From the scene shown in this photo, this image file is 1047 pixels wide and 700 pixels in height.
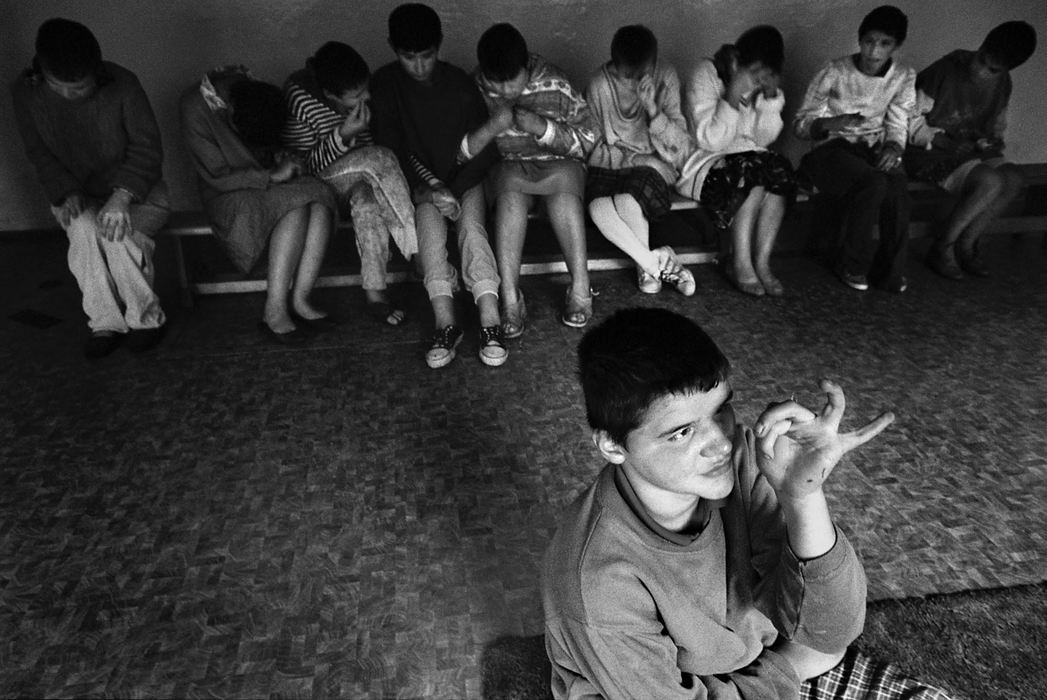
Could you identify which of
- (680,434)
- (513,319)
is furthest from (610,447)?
(513,319)

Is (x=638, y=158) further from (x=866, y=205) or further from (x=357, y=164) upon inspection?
(x=357, y=164)

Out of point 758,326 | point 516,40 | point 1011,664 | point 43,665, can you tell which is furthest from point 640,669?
point 516,40

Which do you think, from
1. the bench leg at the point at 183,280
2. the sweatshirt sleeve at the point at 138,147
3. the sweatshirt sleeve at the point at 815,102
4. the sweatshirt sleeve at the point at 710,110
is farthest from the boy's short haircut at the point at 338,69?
the sweatshirt sleeve at the point at 815,102

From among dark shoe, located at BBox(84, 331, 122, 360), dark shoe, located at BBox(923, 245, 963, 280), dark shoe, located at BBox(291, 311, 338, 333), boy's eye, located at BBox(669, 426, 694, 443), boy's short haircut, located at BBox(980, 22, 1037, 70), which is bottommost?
dark shoe, located at BBox(84, 331, 122, 360)

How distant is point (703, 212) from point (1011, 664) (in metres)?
2.52

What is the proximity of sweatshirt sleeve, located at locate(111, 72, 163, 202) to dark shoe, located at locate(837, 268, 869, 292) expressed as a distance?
2877 mm

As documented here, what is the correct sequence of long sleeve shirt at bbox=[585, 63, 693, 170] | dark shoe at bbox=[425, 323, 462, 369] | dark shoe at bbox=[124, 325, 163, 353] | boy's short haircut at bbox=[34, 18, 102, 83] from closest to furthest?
boy's short haircut at bbox=[34, 18, 102, 83] → dark shoe at bbox=[425, 323, 462, 369] → dark shoe at bbox=[124, 325, 163, 353] → long sleeve shirt at bbox=[585, 63, 693, 170]

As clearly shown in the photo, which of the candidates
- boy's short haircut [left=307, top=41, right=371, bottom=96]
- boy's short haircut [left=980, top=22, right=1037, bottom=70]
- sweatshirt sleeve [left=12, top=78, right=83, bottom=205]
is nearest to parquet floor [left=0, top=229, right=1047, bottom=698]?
sweatshirt sleeve [left=12, top=78, right=83, bottom=205]

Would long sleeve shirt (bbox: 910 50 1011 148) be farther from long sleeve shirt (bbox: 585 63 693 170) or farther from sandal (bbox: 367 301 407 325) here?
sandal (bbox: 367 301 407 325)

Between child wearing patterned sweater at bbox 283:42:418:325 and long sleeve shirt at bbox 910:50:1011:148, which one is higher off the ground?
long sleeve shirt at bbox 910:50:1011:148

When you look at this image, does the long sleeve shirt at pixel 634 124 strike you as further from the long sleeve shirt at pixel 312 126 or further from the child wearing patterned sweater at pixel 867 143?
the long sleeve shirt at pixel 312 126

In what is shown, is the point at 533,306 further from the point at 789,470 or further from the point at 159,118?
the point at 789,470

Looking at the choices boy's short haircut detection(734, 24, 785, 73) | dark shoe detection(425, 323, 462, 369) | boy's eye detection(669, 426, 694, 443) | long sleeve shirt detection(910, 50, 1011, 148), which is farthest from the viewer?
long sleeve shirt detection(910, 50, 1011, 148)

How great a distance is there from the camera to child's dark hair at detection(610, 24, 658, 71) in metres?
3.17
